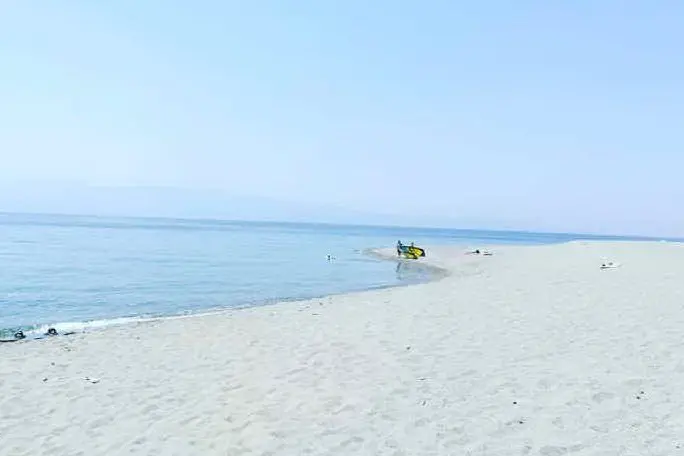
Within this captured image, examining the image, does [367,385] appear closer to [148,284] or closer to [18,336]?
[18,336]

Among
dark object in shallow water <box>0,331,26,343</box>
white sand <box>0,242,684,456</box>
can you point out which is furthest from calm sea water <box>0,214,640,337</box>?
white sand <box>0,242,684,456</box>

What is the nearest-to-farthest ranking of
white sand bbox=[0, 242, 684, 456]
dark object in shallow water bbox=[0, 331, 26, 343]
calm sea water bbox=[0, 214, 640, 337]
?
white sand bbox=[0, 242, 684, 456] < dark object in shallow water bbox=[0, 331, 26, 343] < calm sea water bbox=[0, 214, 640, 337]

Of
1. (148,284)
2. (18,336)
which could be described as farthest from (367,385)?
(148,284)

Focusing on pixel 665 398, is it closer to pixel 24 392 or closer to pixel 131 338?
pixel 24 392

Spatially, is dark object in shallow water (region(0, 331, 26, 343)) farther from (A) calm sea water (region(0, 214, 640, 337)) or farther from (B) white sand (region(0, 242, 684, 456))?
(B) white sand (region(0, 242, 684, 456))

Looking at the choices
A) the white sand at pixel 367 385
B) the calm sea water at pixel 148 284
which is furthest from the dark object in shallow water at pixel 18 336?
the white sand at pixel 367 385

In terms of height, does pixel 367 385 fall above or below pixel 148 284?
above

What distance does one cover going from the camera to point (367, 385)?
309 inches

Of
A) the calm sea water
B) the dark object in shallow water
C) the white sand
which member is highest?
the white sand

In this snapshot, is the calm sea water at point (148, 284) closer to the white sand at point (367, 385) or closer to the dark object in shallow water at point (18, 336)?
the dark object in shallow water at point (18, 336)

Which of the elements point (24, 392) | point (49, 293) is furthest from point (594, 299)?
point (49, 293)

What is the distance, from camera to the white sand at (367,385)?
5969 mm

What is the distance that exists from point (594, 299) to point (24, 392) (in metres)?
12.4

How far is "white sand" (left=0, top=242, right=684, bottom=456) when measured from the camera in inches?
235
